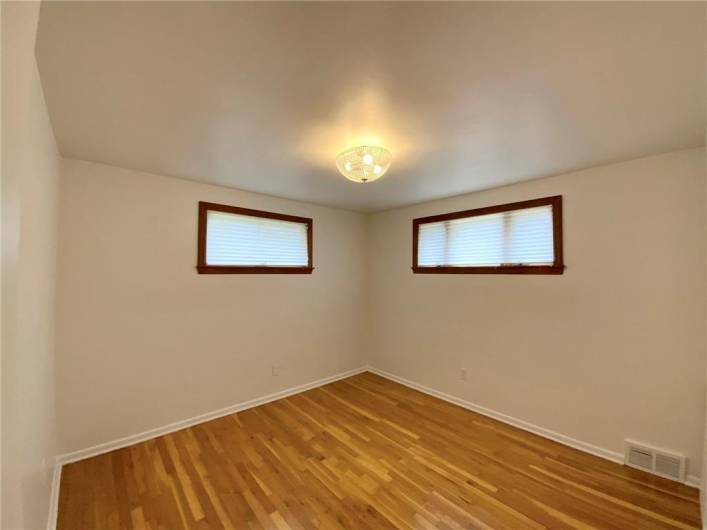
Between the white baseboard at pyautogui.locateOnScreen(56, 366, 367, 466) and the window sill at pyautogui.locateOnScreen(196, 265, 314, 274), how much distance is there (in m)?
1.40

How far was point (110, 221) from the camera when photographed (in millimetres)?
2395

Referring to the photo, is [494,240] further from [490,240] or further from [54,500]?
[54,500]

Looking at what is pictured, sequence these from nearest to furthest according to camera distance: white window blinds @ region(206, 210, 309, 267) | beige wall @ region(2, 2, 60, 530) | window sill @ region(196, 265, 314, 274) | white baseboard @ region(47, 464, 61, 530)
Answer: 1. beige wall @ region(2, 2, 60, 530)
2. white baseboard @ region(47, 464, 61, 530)
3. window sill @ region(196, 265, 314, 274)
4. white window blinds @ region(206, 210, 309, 267)

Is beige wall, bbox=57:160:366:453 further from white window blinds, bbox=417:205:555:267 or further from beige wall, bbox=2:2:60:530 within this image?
white window blinds, bbox=417:205:555:267

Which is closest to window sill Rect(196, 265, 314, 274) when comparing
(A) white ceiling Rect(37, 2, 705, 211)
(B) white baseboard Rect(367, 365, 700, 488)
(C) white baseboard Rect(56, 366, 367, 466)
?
(A) white ceiling Rect(37, 2, 705, 211)

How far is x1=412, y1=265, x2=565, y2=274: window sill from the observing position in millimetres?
2588

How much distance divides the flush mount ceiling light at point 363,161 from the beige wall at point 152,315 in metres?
1.67

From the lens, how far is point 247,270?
3.17 meters

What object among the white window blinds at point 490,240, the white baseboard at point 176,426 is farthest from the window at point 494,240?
the white baseboard at point 176,426

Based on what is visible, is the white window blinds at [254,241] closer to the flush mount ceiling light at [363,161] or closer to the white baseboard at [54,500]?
the flush mount ceiling light at [363,161]

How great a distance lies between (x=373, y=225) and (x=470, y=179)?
179 cm

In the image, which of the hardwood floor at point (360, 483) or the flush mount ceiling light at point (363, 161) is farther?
the flush mount ceiling light at point (363, 161)

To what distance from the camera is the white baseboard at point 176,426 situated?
7.33 feet

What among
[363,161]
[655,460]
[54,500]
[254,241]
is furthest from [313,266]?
[655,460]
